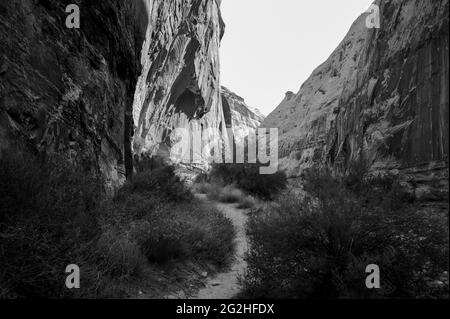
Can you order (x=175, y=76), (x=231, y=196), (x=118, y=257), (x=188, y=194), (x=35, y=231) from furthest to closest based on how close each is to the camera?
(x=175, y=76), (x=231, y=196), (x=188, y=194), (x=118, y=257), (x=35, y=231)

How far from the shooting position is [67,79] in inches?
253

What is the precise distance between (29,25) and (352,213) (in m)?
6.50

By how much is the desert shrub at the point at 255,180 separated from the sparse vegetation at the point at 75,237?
6941mm

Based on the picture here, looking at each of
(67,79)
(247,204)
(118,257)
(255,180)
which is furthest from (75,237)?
(255,180)

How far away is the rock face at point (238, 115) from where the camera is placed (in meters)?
61.1

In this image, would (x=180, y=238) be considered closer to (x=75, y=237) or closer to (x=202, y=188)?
(x=75, y=237)

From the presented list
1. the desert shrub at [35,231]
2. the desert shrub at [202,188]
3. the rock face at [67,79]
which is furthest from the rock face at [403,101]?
the rock face at [67,79]

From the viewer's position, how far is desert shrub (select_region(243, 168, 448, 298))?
2.90 m

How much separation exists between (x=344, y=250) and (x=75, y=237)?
3078 mm

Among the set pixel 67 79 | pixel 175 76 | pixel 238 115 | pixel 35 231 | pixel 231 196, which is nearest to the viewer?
pixel 35 231

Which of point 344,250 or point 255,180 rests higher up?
point 255,180

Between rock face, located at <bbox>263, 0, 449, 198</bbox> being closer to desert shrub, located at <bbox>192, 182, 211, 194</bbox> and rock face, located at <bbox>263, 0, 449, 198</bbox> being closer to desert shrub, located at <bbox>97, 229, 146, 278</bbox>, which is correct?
desert shrub, located at <bbox>97, 229, 146, 278</bbox>

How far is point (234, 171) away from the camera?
15.6 meters

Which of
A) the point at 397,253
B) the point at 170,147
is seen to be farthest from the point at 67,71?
the point at 170,147
